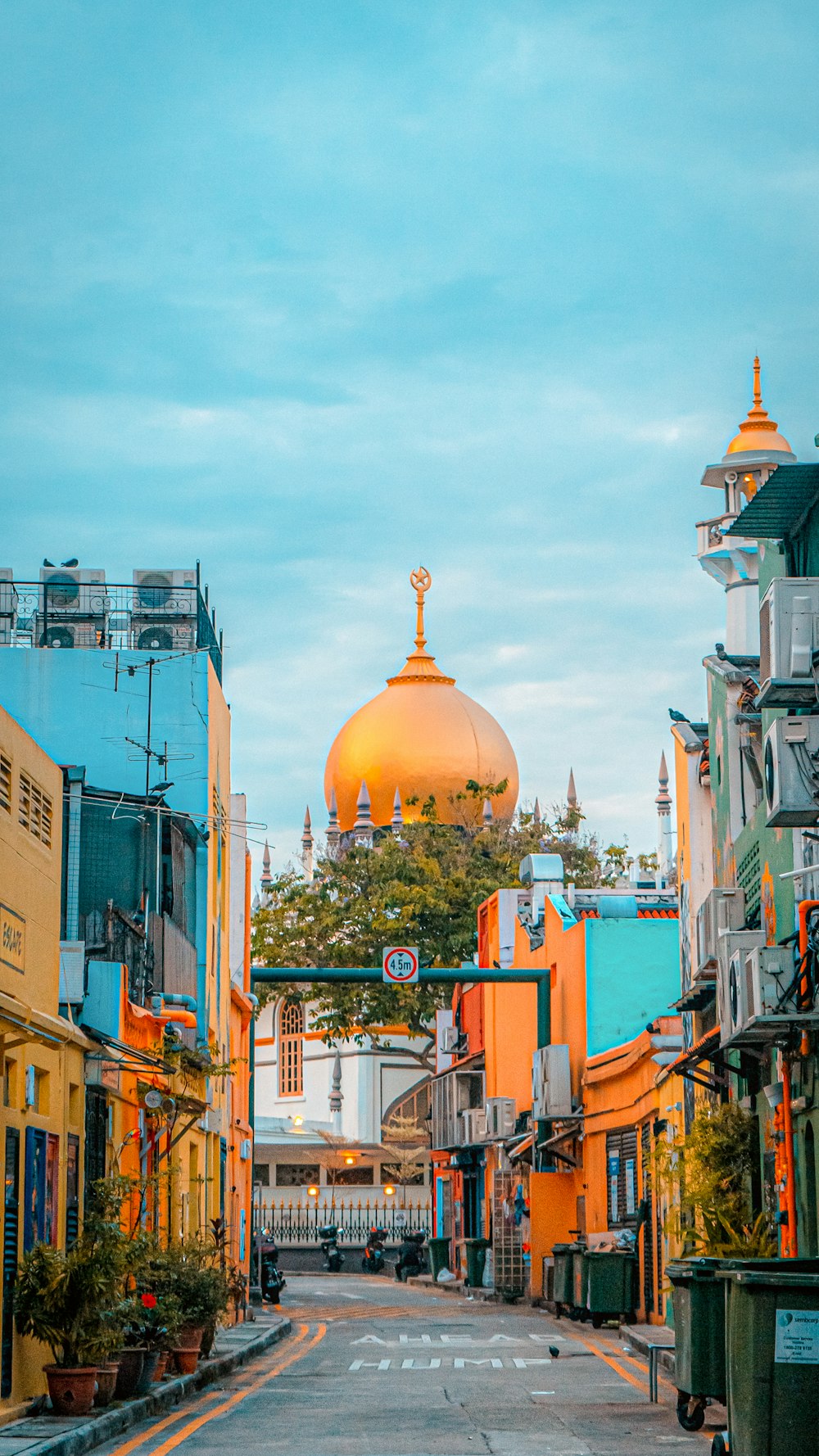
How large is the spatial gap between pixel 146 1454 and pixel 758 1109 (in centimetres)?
828

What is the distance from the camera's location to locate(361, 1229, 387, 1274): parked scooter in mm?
50281

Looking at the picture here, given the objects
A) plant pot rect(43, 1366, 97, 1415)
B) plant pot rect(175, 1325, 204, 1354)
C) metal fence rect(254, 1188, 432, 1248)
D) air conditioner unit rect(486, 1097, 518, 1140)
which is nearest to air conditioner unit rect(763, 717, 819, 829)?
plant pot rect(43, 1366, 97, 1415)

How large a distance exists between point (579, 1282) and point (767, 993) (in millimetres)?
12886

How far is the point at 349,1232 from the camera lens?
5316 cm

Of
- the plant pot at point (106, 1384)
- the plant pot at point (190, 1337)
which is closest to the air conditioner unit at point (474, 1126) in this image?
the plant pot at point (190, 1337)

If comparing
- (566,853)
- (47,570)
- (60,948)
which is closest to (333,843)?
(566,853)

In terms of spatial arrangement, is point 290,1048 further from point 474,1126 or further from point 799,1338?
point 799,1338

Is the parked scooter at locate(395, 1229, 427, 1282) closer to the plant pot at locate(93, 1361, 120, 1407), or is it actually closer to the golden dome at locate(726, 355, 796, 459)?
the golden dome at locate(726, 355, 796, 459)

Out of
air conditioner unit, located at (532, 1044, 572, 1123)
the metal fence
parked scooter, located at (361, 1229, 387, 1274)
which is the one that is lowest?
parked scooter, located at (361, 1229, 387, 1274)

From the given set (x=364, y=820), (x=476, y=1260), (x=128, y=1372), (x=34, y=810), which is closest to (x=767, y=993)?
(x=128, y=1372)

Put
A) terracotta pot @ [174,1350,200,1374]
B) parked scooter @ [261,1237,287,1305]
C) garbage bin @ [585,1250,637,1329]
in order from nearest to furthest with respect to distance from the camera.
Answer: terracotta pot @ [174,1350,200,1374], garbage bin @ [585,1250,637,1329], parked scooter @ [261,1237,287,1305]

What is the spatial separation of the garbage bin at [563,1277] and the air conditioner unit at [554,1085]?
4.00 meters

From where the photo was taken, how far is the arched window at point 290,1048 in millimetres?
65938

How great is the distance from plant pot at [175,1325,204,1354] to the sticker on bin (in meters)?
9.41
